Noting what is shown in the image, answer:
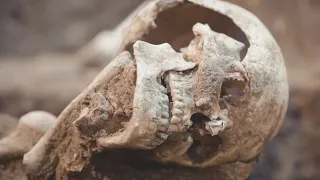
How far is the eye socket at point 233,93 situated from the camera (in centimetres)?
85

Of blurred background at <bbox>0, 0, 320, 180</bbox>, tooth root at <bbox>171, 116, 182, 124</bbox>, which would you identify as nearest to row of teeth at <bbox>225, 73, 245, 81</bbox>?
tooth root at <bbox>171, 116, 182, 124</bbox>

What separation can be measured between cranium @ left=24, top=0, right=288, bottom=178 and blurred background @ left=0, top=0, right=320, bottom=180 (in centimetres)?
84

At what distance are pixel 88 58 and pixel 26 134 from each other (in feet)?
3.67

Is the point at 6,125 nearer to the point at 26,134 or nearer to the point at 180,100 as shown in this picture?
the point at 26,134

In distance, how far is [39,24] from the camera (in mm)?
2535

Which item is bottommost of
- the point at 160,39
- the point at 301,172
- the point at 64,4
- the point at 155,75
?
the point at 301,172

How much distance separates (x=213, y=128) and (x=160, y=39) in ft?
0.91

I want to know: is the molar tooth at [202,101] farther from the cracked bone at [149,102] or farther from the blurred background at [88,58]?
the blurred background at [88,58]

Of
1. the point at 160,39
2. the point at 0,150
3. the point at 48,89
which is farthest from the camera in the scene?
the point at 48,89

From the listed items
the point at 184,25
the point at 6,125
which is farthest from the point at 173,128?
the point at 6,125

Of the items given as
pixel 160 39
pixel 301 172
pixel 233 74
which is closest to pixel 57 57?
pixel 301 172

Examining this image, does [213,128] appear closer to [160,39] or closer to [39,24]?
[160,39]

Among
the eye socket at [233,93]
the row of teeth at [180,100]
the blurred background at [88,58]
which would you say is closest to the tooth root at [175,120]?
the row of teeth at [180,100]

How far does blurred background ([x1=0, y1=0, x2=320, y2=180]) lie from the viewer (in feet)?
5.98
